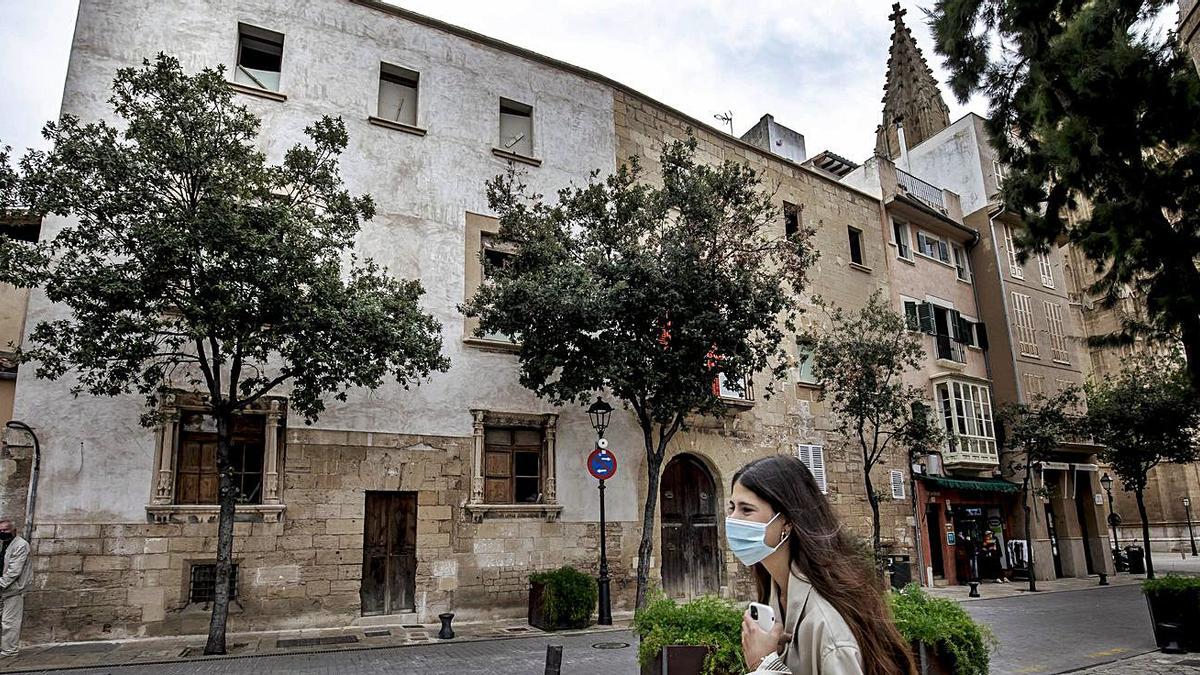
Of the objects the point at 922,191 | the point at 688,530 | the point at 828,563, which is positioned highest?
the point at 922,191

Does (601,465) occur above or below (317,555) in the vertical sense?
above

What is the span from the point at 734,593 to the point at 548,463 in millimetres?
5475

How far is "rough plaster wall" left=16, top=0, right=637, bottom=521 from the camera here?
36.7 feet

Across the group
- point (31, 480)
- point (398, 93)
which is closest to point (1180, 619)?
point (398, 93)

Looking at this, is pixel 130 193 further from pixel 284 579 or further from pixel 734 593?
pixel 734 593

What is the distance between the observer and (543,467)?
1461 cm

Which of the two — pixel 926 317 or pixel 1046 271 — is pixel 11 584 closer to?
pixel 926 317

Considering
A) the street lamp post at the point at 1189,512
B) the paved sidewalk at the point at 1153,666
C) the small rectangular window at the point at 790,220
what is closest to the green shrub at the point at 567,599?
the paved sidewalk at the point at 1153,666

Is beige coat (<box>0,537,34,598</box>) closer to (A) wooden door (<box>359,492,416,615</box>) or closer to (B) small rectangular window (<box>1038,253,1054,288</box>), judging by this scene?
(A) wooden door (<box>359,492,416,615</box>)

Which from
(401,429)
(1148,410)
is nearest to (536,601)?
(401,429)

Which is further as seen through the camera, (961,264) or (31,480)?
(961,264)

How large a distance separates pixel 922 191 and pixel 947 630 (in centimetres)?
2326

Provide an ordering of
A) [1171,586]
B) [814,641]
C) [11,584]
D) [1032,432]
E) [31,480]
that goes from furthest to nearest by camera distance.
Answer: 1. [1032,432]
2. [31,480]
3. [1171,586]
4. [11,584]
5. [814,641]

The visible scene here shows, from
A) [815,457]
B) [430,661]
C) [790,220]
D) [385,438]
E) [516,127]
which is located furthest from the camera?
[790,220]
